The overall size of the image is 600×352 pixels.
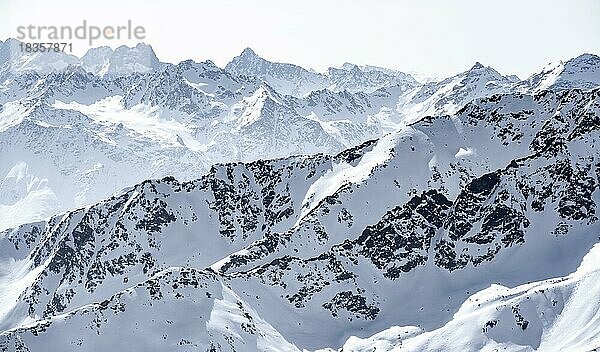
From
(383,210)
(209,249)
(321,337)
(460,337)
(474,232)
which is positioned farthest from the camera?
(209,249)

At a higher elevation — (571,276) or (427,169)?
(427,169)

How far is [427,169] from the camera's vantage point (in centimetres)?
19062

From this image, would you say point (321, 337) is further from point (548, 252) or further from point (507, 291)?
point (548, 252)

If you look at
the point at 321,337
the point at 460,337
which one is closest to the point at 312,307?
the point at 321,337

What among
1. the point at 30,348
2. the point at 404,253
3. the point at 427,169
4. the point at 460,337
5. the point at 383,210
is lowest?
the point at 460,337

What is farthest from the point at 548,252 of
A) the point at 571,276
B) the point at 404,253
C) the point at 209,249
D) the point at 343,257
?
the point at 209,249

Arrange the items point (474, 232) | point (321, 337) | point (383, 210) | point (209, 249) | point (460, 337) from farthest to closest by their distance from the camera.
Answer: point (209, 249) → point (383, 210) → point (474, 232) → point (321, 337) → point (460, 337)

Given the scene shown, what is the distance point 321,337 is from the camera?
143250 millimetres

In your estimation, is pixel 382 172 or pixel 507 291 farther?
pixel 382 172

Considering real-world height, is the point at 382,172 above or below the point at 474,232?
above

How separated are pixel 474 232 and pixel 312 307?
4268cm

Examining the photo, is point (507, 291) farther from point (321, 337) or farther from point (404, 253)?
point (321, 337)

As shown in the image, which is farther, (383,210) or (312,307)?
(383,210)

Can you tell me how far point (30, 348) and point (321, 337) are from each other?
60.5 metres
